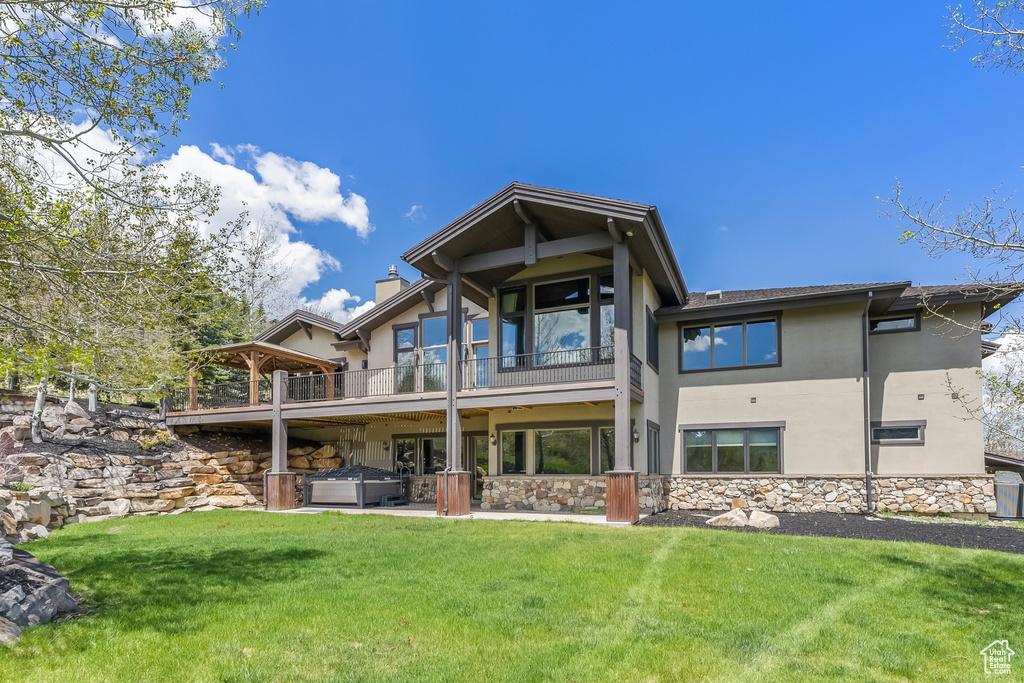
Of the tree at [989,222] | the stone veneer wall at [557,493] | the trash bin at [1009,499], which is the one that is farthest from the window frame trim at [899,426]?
the tree at [989,222]

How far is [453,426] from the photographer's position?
45.6 feet

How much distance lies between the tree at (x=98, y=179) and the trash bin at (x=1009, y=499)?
1562cm

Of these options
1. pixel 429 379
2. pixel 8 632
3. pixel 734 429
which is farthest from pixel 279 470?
pixel 8 632

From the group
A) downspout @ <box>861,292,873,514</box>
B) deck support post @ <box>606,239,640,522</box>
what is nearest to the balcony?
deck support post @ <box>606,239,640,522</box>

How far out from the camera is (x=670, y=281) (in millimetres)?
14531

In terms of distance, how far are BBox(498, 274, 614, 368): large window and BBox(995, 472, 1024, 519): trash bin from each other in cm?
880

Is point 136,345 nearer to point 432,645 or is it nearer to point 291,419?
point 432,645

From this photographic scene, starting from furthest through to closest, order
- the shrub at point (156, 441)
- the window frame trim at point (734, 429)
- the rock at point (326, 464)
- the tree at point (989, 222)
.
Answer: the rock at point (326, 464), the shrub at point (156, 441), the window frame trim at point (734, 429), the tree at point (989, 222)

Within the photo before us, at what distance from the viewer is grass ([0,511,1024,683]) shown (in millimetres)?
4176

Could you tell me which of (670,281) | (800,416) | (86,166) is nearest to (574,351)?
(670,281)

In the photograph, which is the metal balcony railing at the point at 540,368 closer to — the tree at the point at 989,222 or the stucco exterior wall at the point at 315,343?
the stucco exterior wall at the point at 315,343

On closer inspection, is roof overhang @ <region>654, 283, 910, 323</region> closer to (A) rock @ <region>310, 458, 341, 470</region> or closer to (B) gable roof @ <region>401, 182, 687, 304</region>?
(B) gable roof @ <region>401, 182, 687, 304</region>

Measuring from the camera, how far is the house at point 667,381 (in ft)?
43.5

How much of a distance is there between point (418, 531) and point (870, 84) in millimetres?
12361
